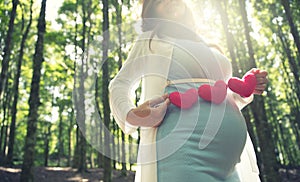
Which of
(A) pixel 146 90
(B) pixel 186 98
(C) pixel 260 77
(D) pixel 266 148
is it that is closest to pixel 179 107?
(B) pixel 186 98

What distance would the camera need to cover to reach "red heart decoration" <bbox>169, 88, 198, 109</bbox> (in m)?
1.26

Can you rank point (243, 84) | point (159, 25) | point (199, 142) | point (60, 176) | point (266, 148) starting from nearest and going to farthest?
point (199, 142) → point (243, 84) → point (159, 25) → point (266, 148) → point (60, 176)

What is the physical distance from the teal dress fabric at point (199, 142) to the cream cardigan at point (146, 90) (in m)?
0.06

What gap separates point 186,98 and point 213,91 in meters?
0.12

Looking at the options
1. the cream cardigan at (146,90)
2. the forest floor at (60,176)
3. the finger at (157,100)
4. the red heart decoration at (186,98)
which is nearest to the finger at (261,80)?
the cream cardigan at (146,90)

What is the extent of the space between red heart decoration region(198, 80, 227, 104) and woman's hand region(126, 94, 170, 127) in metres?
0.15

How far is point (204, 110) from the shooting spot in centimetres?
128

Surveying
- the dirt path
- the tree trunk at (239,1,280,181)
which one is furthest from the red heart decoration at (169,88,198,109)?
the dirt path

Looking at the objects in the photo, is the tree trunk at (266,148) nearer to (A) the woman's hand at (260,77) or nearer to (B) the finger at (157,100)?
(A) the woman's hand at (260,77)

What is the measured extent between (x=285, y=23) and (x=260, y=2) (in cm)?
257

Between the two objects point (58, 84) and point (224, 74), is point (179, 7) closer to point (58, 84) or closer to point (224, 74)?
point (224, 74)

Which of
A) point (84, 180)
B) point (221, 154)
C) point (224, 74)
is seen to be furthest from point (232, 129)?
point (84, 180)

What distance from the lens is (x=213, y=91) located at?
1273 millimetres

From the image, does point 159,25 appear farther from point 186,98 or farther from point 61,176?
point 61,176
